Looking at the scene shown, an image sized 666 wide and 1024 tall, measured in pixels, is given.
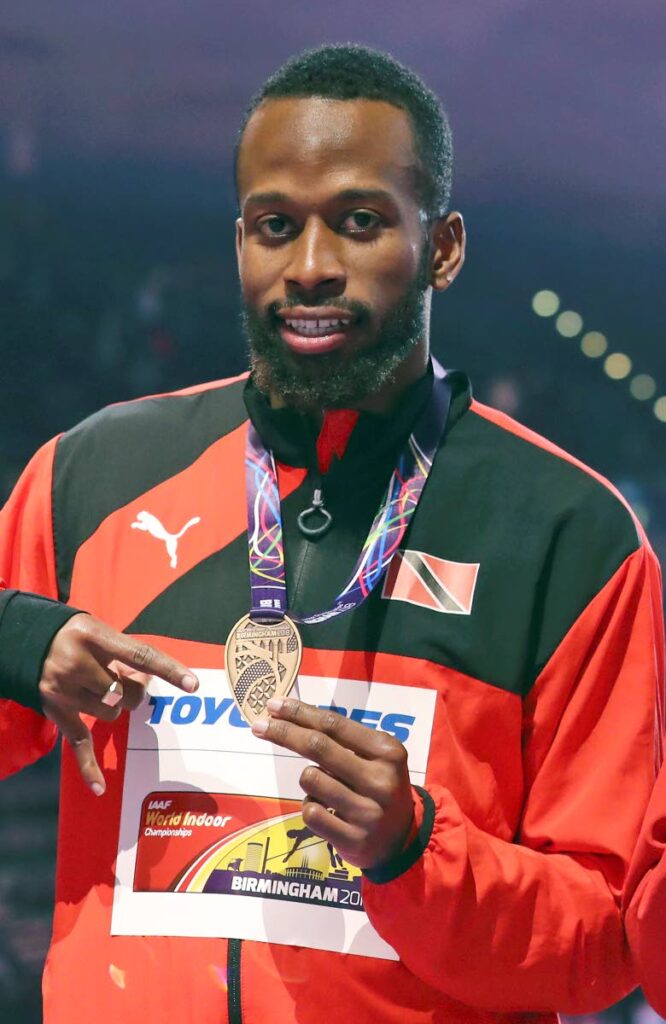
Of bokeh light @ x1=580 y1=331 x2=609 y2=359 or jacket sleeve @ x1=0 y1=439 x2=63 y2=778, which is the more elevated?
bokeh light @ x1=580 y1=331 x2=609 y2=359

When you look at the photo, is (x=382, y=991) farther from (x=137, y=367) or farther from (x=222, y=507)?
(x=137, y=367)

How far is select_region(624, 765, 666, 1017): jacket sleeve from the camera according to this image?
1.55m

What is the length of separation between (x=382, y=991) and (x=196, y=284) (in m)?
1.33

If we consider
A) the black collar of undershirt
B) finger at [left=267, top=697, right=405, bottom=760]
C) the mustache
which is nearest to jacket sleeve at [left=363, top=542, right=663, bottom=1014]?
finger at [left=267, top=697, right=405, bottom=760]

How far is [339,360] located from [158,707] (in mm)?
490

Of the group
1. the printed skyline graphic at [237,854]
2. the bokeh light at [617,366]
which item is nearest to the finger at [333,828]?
the printed skyline graphic at [237,854]

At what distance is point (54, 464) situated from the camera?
1.97 m

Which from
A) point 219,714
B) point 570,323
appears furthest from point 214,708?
point 570,323

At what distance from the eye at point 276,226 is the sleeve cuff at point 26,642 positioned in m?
0.53

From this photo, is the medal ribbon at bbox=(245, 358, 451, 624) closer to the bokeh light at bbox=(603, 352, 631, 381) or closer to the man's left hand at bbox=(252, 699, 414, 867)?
the man's left hand at bbox=(252, 699, 414, 867)

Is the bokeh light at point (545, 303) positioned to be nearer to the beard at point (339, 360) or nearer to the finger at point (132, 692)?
the beard at point (339, 360)

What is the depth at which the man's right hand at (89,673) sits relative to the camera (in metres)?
1.66

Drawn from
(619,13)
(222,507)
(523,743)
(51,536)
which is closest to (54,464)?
(51,536)

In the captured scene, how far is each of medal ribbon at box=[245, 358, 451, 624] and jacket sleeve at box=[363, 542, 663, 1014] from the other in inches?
9.6
